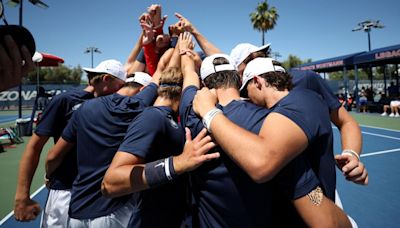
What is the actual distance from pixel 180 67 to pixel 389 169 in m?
6.93

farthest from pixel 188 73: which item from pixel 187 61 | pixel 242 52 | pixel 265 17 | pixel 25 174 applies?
pixel 265 17

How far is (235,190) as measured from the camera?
5.19ft

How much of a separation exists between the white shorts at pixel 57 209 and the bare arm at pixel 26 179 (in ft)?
0.48

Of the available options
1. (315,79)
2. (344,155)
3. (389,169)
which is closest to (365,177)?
(344,155)

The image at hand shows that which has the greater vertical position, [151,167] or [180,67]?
[180,67]

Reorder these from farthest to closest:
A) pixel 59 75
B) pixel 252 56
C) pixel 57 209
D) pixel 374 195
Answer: pixel 59 75, pixel 374 195, pixel 57 209, pixel 252 56

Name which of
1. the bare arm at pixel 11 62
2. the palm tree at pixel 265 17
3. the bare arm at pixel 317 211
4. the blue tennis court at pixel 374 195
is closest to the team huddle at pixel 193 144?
the bare arm at pixel 317 211

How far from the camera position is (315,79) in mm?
2375

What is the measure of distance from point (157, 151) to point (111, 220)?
865 mm

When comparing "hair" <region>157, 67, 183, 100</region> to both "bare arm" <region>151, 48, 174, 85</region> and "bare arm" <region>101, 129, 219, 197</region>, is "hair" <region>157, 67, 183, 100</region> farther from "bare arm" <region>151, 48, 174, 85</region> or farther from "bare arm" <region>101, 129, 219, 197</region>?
"bare arm" <region>101, 129, 219, 197</region>

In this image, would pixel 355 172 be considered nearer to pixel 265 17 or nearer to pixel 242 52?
pixel 242 52

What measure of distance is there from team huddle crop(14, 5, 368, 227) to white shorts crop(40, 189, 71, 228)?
0.03 feet

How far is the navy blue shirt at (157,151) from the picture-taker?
70.5 inches

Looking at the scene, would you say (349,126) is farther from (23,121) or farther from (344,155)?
(23,121)
